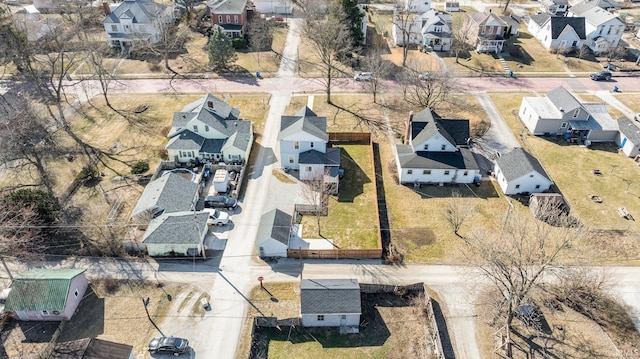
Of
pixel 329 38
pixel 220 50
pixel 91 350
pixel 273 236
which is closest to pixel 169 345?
pixel 91 350

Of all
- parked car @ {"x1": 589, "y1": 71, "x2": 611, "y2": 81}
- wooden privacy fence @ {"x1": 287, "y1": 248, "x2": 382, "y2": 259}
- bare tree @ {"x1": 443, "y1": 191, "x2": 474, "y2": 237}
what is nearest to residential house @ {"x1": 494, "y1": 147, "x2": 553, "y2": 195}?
bare tree @ {"x1": 443, "y1": 191, "x2": 474, "y2": 237}

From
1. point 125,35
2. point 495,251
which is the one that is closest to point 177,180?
point 495,251

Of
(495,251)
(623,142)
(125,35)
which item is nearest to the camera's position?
(495,251)

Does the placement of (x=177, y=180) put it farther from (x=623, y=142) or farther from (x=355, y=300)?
(x=623, y=142)

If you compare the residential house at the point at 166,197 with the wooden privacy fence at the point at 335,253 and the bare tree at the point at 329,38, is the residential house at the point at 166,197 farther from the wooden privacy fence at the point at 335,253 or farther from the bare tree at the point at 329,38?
the bare tree at the point at 329,38

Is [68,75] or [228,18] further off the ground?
[228,18]

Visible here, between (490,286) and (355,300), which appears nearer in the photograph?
(355,300)

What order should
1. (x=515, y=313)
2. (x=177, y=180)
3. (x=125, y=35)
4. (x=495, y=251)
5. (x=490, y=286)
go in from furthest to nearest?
(x=125, y=35) < (x=177, y=180) < (x=490, y=286) < (x=515, y=313) < (x=495, y=251)
